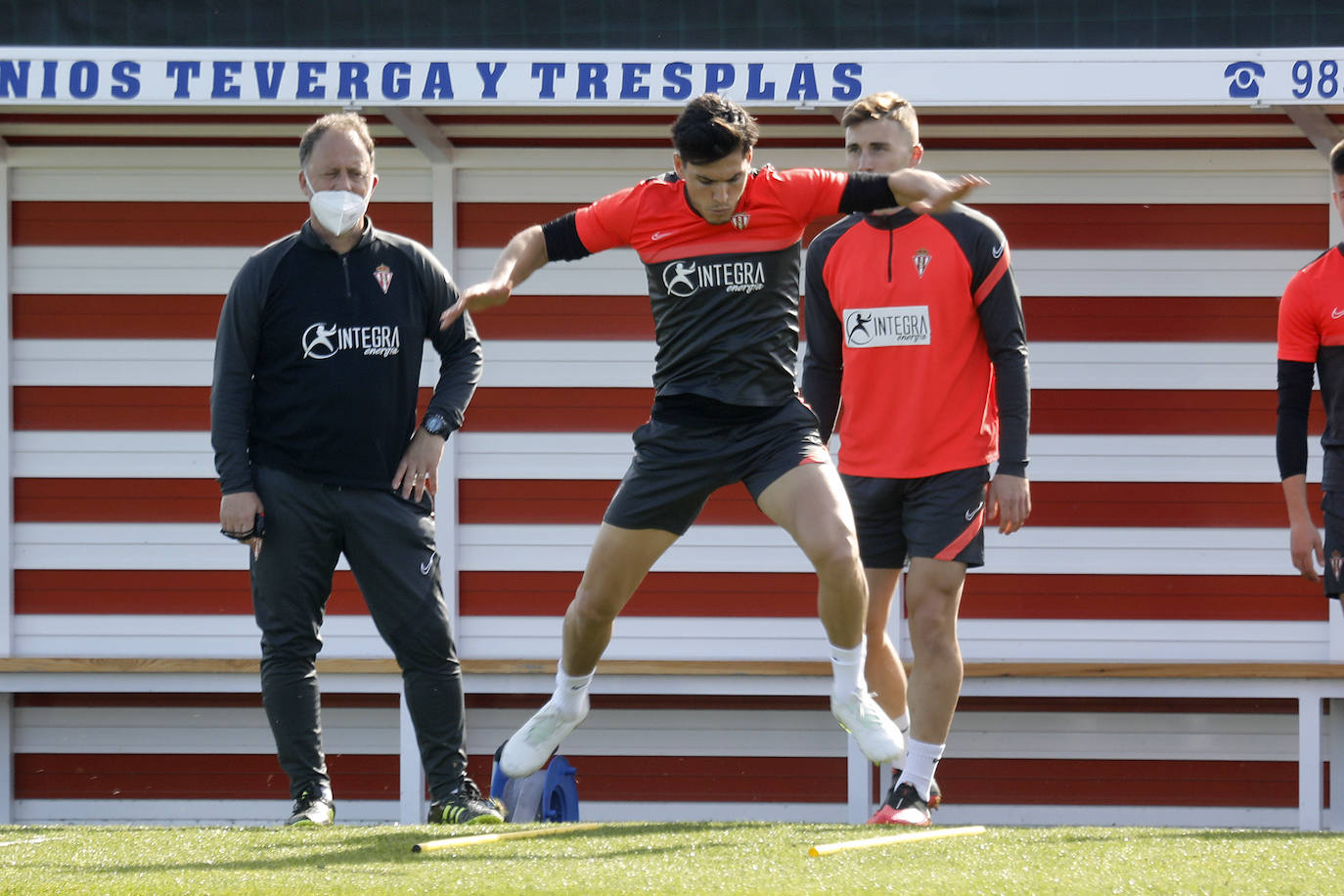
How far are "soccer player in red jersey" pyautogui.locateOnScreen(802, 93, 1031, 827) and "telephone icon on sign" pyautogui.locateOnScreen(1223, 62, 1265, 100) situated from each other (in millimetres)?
1575

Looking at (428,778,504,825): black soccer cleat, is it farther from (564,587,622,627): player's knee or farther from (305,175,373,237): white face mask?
(305,175,373,237): white face mask

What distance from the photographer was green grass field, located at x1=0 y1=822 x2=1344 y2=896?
280cm

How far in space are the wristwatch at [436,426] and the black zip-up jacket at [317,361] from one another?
7 centimetres

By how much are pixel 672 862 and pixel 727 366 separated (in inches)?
46.8

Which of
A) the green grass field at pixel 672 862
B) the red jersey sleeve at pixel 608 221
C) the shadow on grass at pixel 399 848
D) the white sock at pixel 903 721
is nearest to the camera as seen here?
the green grass field at pixel 672 862

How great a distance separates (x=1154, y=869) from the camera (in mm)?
3012

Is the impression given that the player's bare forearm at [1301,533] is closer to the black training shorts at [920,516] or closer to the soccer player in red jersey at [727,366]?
the black training shorts at [920,516]

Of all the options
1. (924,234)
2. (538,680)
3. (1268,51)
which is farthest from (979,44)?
(538,680)

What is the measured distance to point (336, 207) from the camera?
4.03 m

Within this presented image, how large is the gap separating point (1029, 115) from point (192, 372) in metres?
3.48

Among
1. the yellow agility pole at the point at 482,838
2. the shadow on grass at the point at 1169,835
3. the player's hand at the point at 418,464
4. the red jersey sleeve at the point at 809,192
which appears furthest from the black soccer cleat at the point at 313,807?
the red jersey sleeve at the point at 809,192

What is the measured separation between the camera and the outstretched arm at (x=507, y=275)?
3405mm

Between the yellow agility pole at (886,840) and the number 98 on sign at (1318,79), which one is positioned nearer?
the yellow agility pole at (886,840)

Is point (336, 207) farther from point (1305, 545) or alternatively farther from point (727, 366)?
point (1305, 545)
